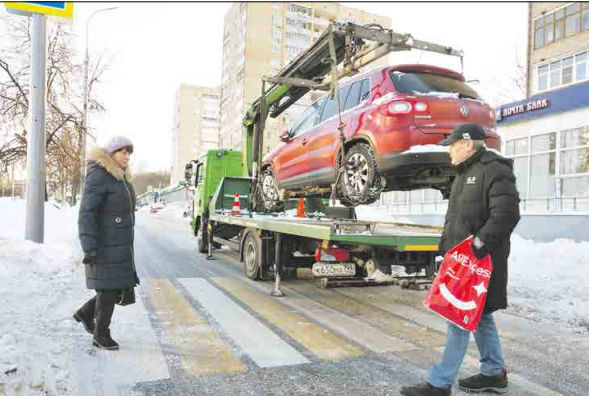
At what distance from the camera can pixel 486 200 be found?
281cm

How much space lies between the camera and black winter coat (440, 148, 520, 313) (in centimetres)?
270

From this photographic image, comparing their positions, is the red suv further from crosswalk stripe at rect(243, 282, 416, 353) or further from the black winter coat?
the black winter coat

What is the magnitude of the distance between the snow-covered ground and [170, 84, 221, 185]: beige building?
308ft

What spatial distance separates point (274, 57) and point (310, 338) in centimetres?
6807

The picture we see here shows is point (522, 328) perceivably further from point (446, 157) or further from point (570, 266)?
point (570, 266)

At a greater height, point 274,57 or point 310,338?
point 274,57

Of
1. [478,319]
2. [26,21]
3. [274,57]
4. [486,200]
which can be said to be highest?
[274,57]

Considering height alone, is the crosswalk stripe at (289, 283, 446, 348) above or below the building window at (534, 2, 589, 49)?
below

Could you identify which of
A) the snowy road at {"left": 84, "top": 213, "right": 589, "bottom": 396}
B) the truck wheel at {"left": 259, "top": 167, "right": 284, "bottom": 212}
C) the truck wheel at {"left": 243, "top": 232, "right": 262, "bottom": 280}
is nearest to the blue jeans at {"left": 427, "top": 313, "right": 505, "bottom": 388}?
the snowy road at {"left": 84, "top": 213, "right": 589, "bottom": 396}

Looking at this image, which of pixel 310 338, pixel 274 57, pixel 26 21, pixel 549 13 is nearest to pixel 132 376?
pixel 310 338

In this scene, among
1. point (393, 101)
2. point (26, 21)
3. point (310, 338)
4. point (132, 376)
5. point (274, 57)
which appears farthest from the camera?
point (274, 57)

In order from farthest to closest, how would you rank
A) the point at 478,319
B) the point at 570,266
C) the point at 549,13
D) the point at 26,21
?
the point at 549,13 < the point at 26,21 < the point at 570,266 < the point at 478,319

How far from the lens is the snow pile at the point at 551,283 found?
521 centimetres

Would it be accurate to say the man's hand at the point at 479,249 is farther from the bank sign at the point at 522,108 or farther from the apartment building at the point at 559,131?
the bank sign at the point at 522,108
